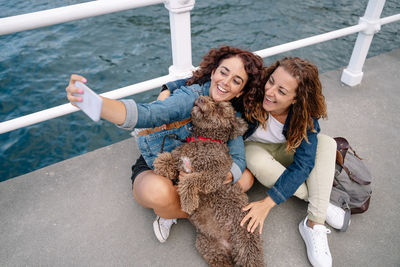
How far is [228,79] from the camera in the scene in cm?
180

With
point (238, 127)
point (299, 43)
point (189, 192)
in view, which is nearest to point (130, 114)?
point (189, 192)

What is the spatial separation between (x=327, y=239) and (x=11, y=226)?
2.08 m

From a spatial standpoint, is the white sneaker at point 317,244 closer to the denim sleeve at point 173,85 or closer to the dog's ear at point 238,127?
the dog's ear at point 238,127

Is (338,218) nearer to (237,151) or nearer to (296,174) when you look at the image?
(296,174)

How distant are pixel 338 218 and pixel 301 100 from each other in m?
0.82

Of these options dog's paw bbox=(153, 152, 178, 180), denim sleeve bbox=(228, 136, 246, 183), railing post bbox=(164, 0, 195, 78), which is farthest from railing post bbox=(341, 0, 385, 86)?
dog's paw bbox=(153, 152, 178, 180)

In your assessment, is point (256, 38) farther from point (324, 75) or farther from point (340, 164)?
point (340, 164)

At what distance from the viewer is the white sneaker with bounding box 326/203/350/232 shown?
6.32 ft

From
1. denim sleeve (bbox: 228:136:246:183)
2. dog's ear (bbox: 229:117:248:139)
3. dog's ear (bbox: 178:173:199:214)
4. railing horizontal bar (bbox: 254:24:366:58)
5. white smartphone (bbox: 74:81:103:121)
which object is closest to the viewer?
white smartphone (bbox: 74:81:103:121)

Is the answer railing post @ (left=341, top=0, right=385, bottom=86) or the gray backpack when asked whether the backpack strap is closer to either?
the gray backpack

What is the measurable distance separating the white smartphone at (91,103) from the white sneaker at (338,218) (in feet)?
5.36

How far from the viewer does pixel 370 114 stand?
2.93 meters

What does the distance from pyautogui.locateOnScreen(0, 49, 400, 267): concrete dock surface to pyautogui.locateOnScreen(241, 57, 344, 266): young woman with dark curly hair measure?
0.14 meters

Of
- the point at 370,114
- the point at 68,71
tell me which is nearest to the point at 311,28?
the point at 370,114
